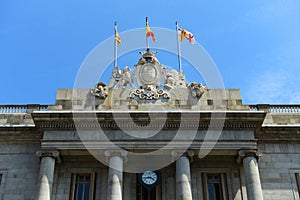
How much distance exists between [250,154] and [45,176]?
11.8m

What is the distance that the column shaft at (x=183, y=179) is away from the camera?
25.0 m

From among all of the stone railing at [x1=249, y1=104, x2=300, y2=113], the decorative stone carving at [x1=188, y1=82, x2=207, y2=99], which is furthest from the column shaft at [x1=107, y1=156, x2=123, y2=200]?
the stone railing at [x1=249, y1=104, x2=300, y2=113]

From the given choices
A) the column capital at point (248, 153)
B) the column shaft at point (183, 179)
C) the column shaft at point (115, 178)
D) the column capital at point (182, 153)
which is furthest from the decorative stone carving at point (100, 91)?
the column capital at point (248, 153)

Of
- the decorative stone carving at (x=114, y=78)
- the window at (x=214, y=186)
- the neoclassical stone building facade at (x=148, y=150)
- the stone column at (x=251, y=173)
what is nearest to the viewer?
the stone column at (x=251, y=173)

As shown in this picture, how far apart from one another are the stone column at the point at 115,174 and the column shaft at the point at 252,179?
709 centimetres

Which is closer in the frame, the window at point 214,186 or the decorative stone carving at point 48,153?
the decorative stone carving at point 48,153

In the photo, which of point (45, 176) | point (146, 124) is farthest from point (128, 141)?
point (45, 176)

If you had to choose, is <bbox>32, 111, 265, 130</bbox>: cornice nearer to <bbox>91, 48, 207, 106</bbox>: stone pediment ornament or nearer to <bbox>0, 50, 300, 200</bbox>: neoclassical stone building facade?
<bbox>0, 50, 300, 200</bbox>: neoclassical stone building facade

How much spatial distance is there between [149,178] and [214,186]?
4.06 m

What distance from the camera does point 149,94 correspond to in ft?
93.5

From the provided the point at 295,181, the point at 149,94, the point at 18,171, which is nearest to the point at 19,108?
the point at 18,171

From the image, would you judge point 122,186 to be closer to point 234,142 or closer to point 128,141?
point 128,141

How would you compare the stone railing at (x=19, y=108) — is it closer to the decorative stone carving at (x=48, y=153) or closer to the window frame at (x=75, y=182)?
the decorative stone carving at (x=48, y=153)

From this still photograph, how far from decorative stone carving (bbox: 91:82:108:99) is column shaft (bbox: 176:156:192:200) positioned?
635 cm
